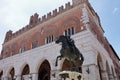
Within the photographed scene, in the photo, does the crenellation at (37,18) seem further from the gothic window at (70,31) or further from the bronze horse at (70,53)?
the bronze horse at (70,53)

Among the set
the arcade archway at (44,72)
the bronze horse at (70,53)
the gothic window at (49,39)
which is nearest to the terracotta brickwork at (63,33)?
the gothic window at (49,39)

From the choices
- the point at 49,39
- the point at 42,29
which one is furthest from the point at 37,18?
the point at 49,39

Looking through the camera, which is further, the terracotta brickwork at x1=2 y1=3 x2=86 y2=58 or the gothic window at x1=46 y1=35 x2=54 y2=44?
the gothic window at x1=46 y1=35 x2=54 y2=44

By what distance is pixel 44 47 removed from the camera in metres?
17.1

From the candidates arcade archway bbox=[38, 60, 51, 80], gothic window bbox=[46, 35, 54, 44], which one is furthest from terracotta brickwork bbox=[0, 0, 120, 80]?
arcade archway bbox=[38, 60, 51, 80]

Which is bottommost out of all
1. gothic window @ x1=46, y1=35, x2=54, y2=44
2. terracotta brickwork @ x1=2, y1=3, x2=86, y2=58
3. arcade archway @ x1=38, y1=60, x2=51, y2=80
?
arcade archway @ x1=38, y1=60, x2=51, y2=80

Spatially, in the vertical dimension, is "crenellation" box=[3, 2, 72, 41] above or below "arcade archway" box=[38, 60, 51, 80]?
above

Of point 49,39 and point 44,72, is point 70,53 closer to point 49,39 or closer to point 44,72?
point 49,39

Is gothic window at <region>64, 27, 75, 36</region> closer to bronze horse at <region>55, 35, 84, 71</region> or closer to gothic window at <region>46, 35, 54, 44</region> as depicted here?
gothic window at <region>46, 35, 54, 44</region>

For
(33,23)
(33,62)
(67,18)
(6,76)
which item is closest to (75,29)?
(67,18)

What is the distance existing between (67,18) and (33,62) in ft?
17.9

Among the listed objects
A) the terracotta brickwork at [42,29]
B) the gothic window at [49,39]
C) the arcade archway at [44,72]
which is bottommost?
the arcade archway at [44,72]

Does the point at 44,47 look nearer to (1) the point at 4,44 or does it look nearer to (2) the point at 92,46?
(2) the point at 92,46

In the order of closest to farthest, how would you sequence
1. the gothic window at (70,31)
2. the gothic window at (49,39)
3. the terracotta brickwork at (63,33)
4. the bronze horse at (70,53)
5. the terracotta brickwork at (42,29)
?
the bronze horse at (70,53), the terracotta brickwork at (63,33), the gothic window at (70,31), the terracotta brickwork at (42,29), the gothic window at (49,39)
